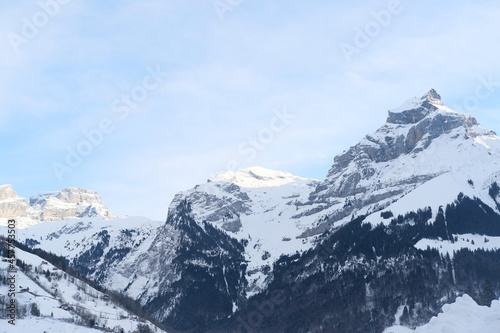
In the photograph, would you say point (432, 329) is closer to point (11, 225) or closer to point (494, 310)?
point (494, 310)

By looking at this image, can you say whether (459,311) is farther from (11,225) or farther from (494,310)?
(11,225)

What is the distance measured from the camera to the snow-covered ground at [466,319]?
253 ft

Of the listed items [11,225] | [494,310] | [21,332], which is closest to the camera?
[494,310]

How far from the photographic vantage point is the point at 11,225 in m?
136

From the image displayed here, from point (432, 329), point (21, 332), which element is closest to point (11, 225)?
point (21, 332)

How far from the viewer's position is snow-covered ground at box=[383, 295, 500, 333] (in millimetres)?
77188

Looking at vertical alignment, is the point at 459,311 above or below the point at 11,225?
below

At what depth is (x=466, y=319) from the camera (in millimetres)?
81312

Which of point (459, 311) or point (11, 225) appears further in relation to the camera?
point (11, 225)

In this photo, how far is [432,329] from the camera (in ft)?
268

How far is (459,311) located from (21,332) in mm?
151641

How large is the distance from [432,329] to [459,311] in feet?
14.5

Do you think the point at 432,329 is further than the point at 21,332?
No

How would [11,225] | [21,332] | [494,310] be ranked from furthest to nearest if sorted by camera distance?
[21,332]
[11,225]
[494,310]
